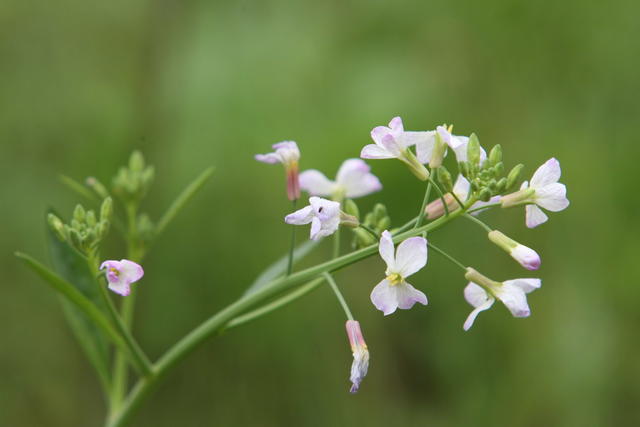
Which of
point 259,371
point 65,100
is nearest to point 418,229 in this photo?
point 259,371

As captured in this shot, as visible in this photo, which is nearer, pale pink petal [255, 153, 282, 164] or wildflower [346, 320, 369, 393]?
wildflower [346, 320, 369, 393]

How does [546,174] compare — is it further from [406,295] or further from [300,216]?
[300,216]

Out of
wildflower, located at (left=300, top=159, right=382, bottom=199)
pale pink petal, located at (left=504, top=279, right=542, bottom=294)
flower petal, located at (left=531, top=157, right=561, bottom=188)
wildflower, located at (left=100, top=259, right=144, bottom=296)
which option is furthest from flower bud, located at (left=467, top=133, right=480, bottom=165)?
wildflower, located at (left=100, top=259, right=144, bottom=296)

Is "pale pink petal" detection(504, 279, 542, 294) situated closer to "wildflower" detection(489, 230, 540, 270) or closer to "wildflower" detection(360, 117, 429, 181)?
"wildflower" detection(489, 230, 540, 270)

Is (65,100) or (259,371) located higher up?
(65,100)

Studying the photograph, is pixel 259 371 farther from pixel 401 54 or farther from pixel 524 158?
pixel 401 54

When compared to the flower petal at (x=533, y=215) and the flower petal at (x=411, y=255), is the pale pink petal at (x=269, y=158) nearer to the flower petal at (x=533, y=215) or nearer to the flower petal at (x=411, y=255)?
the flower petal at (x=411, y=255)
